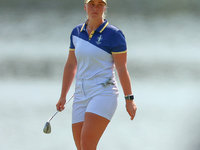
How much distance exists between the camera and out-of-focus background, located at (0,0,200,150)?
2697 mm

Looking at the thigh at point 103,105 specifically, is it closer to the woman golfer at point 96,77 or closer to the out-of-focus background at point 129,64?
the woman golfer at point 96,77

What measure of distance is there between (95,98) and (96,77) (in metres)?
0.08

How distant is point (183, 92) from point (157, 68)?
0.46 metres

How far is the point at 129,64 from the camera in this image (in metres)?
3.71

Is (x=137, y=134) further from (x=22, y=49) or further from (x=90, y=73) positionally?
(x=22, y=49)

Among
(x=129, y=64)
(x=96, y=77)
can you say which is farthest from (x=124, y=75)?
(x=129, y=64)

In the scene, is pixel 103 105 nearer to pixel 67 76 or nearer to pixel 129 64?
pixel 67 76

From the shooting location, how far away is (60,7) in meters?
3.88

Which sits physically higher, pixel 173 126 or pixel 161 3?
pixel 161 3

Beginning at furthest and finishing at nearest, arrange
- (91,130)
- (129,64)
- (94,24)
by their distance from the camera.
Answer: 1. (129,64)
2. (94,24)
3. (91,130)

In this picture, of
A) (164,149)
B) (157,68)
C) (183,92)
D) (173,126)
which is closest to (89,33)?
(164,149)

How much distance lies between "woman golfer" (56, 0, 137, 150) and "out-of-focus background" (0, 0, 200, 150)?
100 centimetres

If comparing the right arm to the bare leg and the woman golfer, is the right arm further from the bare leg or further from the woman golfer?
the bare leg

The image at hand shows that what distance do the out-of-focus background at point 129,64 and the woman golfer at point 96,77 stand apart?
1.00 meters
